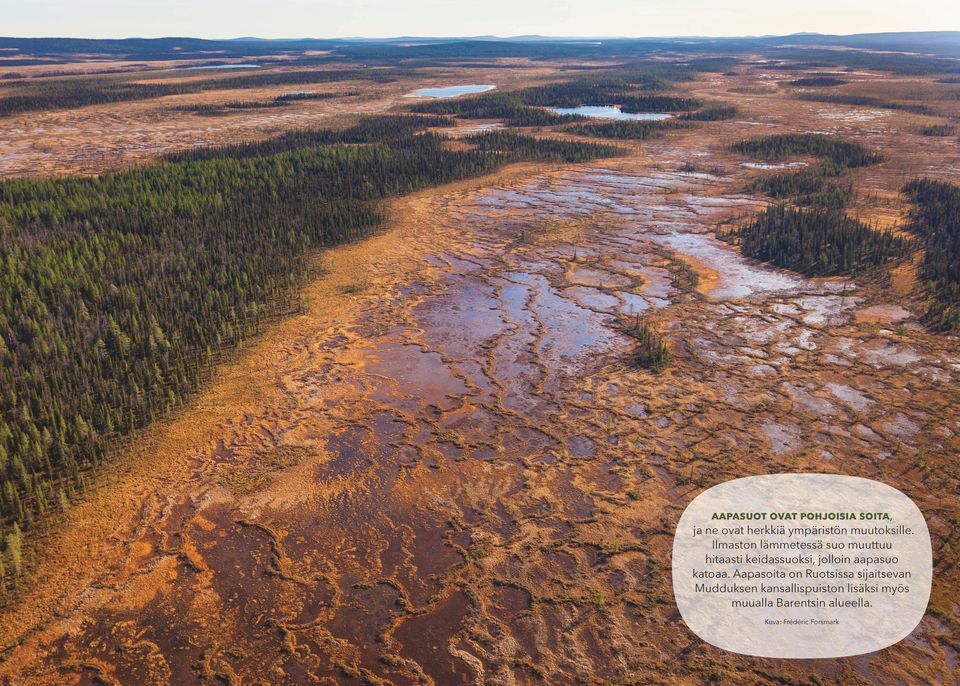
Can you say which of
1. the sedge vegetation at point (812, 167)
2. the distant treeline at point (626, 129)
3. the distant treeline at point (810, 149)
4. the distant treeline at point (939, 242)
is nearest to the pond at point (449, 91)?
the distant treeline at point (626, 129)

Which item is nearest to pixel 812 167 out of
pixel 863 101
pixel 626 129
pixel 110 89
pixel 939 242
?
pixel 939 242

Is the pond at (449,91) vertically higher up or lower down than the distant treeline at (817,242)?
higher up

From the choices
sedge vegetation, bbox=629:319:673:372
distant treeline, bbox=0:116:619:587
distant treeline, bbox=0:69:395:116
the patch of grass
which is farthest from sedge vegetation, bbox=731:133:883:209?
distant treeline, bbox=0:69:395:116

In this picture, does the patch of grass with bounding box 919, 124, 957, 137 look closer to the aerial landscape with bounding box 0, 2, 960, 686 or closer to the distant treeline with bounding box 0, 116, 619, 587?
the aerial landscape with bounding box 0, 2, 960, 686

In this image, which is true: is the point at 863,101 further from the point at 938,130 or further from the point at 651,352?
the point at 651,352

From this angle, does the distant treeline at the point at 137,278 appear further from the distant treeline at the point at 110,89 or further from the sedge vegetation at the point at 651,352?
the distant treeline at the point at 110,89

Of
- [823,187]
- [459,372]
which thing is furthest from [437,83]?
[459,372]
